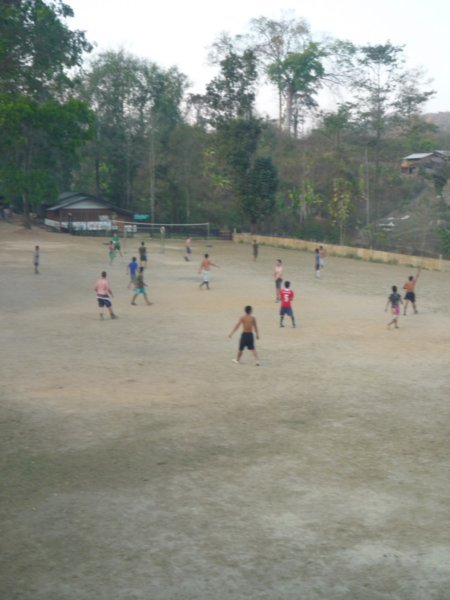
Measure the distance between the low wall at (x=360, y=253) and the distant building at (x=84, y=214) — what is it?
1317 centimetres

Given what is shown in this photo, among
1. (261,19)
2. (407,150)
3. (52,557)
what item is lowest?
(52,557)

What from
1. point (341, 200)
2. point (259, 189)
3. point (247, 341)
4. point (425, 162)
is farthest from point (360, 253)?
point (247, 341)

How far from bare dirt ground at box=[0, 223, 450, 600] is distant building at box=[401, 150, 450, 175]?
147 ft

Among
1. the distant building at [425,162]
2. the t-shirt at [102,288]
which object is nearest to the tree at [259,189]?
the distant building at [425,162]

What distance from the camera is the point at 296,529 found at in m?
8.84

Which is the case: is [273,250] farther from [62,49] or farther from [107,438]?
[107,438]

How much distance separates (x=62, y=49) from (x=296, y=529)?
52016 millimetres

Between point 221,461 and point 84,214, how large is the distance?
57554mm

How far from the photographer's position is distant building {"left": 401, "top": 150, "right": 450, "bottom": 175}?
64.0 metres

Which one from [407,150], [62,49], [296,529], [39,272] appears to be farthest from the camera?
[407,150]

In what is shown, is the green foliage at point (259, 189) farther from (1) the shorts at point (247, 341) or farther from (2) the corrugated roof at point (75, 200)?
(1) the shorts at point (247, 341)

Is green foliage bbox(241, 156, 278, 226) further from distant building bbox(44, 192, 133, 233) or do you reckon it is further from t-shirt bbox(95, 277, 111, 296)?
t-shirt bbox(95, 277, 111, 296)

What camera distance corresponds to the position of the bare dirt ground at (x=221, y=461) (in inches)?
309

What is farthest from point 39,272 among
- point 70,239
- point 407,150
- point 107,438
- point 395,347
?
point 407,150
